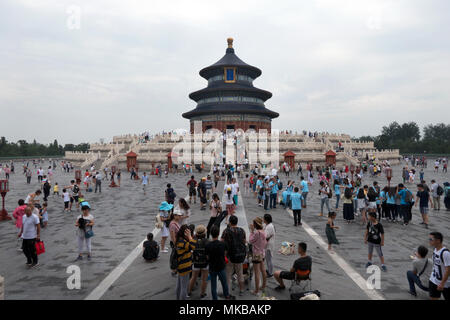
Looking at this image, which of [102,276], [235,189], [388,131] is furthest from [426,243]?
[388,131]

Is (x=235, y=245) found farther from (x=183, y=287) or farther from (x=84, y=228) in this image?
(x=84, y=228)

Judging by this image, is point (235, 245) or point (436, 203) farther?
point (436, 203)

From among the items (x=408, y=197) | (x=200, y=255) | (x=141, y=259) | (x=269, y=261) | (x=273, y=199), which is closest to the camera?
(x=200, y=255)

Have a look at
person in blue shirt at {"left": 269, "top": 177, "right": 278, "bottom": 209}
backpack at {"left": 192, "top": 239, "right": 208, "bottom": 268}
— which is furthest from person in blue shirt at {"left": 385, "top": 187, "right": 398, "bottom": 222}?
backpack at {"left": 192, "top": 239, "right": 208, "bottom": 268}

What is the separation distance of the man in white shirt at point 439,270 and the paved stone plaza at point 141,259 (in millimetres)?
714

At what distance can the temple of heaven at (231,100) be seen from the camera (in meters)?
49.2

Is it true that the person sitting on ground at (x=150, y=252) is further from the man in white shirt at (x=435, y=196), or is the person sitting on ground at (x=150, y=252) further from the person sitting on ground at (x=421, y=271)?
the man in white shirt at (x=435, y=196)

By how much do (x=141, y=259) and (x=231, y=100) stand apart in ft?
149

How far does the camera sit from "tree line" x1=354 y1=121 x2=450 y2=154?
7600 centimetres

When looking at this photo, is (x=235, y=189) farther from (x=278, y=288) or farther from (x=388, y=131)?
(x=388, y=131)

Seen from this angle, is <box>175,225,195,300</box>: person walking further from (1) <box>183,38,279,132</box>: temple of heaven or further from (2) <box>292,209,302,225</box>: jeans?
(1) <box>183,38,279,132</box>: temple of heaven

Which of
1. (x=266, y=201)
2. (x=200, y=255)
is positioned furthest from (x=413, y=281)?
(x=266, y=201)

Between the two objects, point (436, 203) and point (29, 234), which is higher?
point (29, 234)

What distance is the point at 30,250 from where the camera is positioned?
758 centimetres
